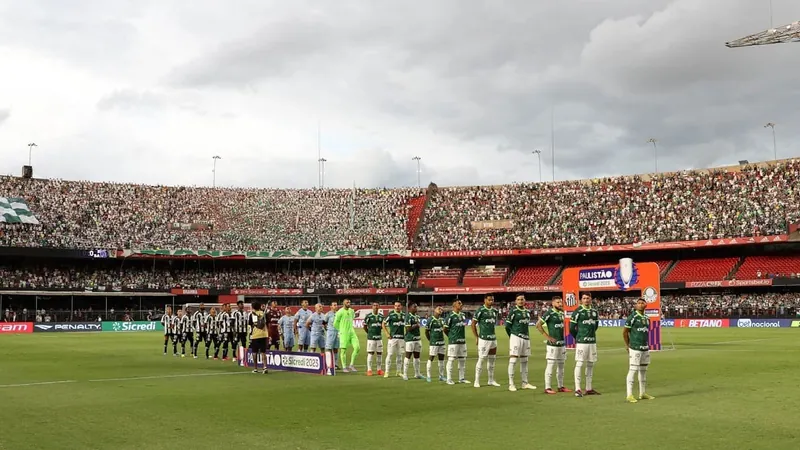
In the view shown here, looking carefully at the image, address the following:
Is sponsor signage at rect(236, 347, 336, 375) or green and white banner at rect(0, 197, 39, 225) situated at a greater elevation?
green and white banner at rect(0, 197, 39, 225)

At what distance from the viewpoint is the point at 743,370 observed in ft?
77.3

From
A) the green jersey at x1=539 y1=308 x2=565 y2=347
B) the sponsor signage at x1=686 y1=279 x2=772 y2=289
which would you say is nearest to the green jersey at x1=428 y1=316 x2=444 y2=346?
the green jersey at x1=539 y1=308 x2=565 y2=347

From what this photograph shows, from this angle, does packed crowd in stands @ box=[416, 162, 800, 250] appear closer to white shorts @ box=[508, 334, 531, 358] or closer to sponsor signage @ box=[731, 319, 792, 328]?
sponsor signage @ box=[731, 319, 792, 328]

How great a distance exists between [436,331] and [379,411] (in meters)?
6.07

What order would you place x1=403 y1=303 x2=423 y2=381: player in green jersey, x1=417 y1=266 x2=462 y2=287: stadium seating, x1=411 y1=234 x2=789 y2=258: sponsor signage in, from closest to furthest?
x1=403 y1=303 x2=423 y2=381: player in green jersey → x1=411 y1=234 x2=789 y2=258: sponsor signage → x1=417 y1=266 x2=462 y2=287: stadium seating

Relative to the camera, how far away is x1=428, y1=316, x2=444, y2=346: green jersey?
21.0 metres

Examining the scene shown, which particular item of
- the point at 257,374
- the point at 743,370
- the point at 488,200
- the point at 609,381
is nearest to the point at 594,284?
the point at 743,370

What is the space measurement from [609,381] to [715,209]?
189 ft

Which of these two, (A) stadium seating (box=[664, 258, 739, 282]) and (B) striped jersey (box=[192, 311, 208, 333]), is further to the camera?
(A) stadium seating (box=[664, 258, 739, 282])

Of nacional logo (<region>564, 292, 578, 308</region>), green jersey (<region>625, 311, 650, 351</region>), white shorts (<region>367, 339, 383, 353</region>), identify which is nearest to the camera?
green jersey (<region>625, 311, 650, 351</region>)

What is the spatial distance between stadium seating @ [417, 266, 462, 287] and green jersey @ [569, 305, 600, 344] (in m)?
64.0

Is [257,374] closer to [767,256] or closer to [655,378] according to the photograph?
[655,378]

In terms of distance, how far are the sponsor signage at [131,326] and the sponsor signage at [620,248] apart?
2893cm

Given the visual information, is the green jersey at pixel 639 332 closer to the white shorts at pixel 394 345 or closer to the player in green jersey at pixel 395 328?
the player in green jersey at pixel 395 328
